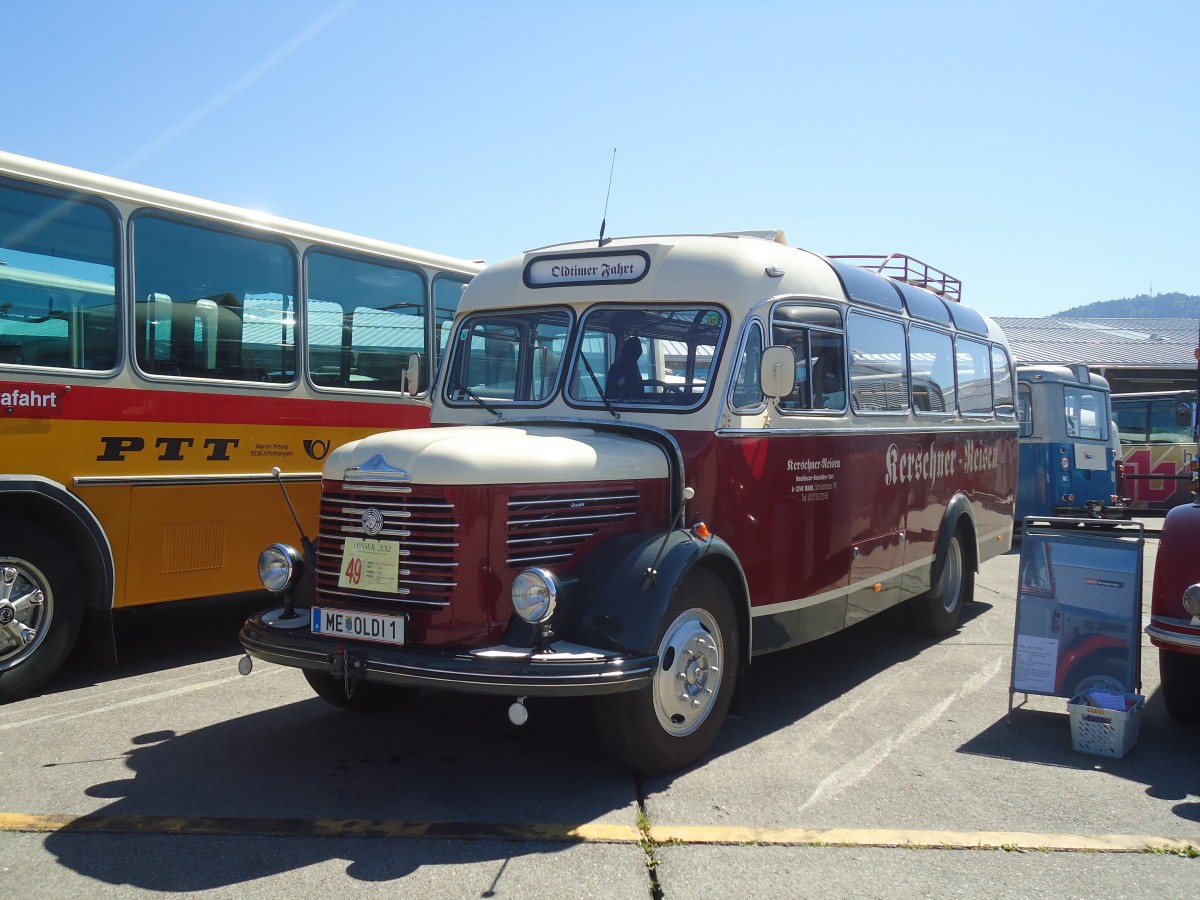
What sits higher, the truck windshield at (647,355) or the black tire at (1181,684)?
the truck windshield at (647,355)

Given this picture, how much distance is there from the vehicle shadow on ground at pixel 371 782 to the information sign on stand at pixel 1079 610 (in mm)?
1292

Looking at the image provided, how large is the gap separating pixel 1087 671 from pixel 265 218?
648 centimetres

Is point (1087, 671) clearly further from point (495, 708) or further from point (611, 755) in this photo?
point (495, 708)

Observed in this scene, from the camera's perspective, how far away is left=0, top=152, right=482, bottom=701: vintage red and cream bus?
6.54m

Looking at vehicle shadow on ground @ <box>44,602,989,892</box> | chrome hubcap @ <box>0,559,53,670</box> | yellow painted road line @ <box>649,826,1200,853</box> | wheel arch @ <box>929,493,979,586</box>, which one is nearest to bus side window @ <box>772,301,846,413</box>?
vehicle shadow on ground @ <box>44,602,989,892</box>

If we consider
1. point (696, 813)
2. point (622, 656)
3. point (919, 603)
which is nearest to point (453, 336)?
point (622, 656)

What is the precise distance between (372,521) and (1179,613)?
13.9ft

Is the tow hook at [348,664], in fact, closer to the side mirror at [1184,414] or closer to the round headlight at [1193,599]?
the round headlight at [1193,599]

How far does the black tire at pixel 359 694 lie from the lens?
19.8ft

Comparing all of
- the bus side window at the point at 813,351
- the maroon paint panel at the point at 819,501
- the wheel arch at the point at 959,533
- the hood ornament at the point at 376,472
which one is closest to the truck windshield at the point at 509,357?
the maroon paint panel at the point at 819,501

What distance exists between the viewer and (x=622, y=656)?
4699 millimetres

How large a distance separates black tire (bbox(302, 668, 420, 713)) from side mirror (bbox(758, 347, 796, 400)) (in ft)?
9.00

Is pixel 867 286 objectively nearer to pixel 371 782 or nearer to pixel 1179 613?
pixel 1179 613

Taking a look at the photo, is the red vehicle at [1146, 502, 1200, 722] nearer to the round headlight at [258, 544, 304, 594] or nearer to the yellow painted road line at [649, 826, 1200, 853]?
the yellow painted road line at [649, 826, 1200, 853]
